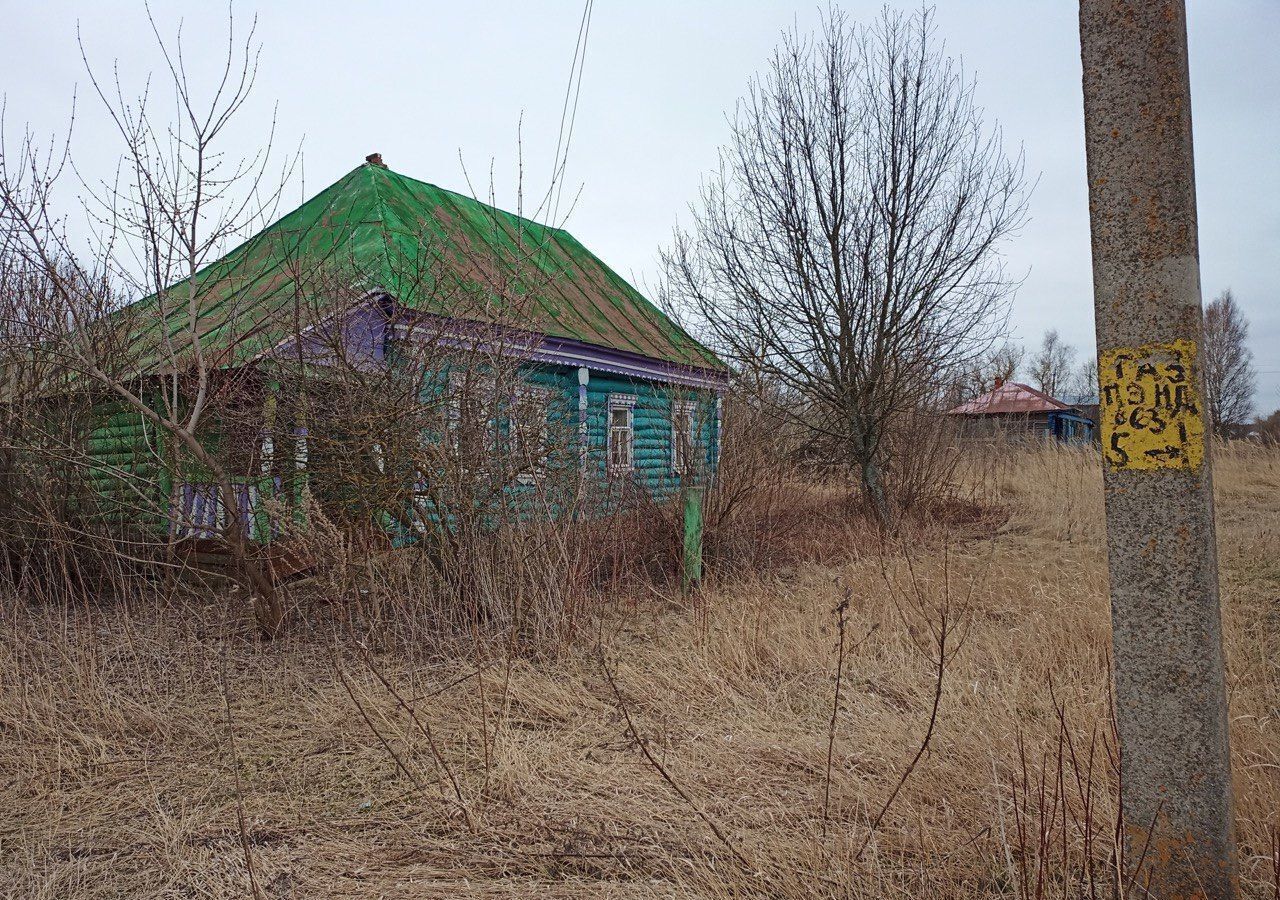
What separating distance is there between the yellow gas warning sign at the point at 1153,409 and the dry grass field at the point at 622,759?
2.37 ft

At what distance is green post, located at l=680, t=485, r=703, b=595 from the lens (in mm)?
6520

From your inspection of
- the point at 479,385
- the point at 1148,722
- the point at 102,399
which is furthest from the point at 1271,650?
the point at 102,399

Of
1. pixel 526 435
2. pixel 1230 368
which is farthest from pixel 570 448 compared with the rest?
pixel 1230 368

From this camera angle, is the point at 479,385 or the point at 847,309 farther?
the point at 847,309

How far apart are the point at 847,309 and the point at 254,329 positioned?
23.6ft

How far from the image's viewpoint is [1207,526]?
5.59ft

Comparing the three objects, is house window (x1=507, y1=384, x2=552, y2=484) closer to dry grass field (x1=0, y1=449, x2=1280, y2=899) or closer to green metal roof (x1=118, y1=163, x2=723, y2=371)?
green metal roof (x1=118, y1=163, x2=723, y2=371)

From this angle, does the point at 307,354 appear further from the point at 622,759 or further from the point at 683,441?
the point at 622,759

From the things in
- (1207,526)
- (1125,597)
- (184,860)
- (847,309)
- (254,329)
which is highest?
(847,309)

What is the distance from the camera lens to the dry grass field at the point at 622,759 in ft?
7.95

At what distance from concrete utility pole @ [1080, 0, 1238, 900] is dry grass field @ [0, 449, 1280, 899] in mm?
196

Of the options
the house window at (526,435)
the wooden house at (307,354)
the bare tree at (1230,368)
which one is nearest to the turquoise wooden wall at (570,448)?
the wooden house at (307,354)

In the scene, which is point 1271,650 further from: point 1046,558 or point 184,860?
point 184,860

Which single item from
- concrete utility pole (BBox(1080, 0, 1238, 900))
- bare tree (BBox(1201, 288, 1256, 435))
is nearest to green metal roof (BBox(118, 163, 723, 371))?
concrete utility pole (BBox(1080, 0, 1238, 900))
